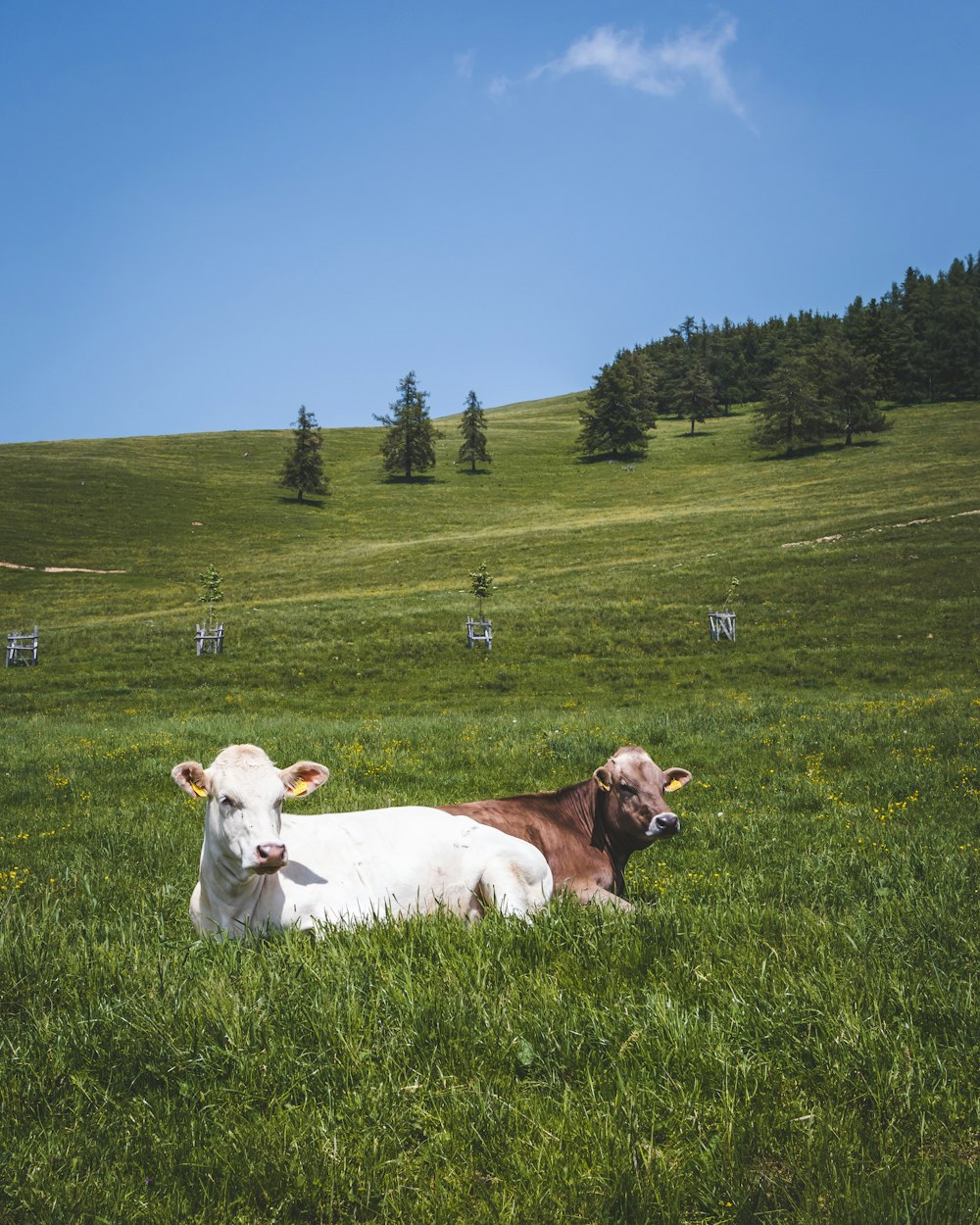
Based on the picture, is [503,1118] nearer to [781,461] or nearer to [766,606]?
[766,606]

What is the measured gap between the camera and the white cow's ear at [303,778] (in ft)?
18.2

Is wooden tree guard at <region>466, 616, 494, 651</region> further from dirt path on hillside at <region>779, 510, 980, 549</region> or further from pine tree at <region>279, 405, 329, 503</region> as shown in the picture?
pine tree at <region>279, 405, 329, 503</region>

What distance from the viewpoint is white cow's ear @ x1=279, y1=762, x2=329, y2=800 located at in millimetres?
5559

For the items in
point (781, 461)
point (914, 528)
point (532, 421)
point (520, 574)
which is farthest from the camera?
point (532, 421)

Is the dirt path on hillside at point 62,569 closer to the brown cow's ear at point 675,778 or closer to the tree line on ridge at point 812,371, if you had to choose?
the brown cow's ear at point 675,778

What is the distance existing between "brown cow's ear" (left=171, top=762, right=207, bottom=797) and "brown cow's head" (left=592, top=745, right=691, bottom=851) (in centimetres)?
337

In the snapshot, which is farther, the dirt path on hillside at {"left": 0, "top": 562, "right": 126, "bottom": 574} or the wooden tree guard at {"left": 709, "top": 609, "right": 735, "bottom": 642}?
the dirt path on hillside at {"left": 0, "top": 562, "right": 126, "bottom": 574}

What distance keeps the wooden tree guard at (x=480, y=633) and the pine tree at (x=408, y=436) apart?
237ft

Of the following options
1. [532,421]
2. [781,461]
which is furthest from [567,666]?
[532,421]

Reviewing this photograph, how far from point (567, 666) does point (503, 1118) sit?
86.5ft

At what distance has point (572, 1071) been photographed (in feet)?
11.1

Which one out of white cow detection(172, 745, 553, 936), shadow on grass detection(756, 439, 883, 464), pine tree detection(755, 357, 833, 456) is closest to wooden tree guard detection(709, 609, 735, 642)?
white cow detection(172, 745, 553, 936)

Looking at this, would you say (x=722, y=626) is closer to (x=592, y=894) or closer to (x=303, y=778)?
(x=592, y=894)

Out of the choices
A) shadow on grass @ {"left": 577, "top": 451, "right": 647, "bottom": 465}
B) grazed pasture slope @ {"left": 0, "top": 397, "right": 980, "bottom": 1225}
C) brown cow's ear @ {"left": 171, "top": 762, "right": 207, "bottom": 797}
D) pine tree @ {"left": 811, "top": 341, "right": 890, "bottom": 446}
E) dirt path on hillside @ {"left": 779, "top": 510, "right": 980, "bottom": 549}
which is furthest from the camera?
shadow on grass @ {"left": 577, "top": 451, "right": 647, "bottom": 465}
